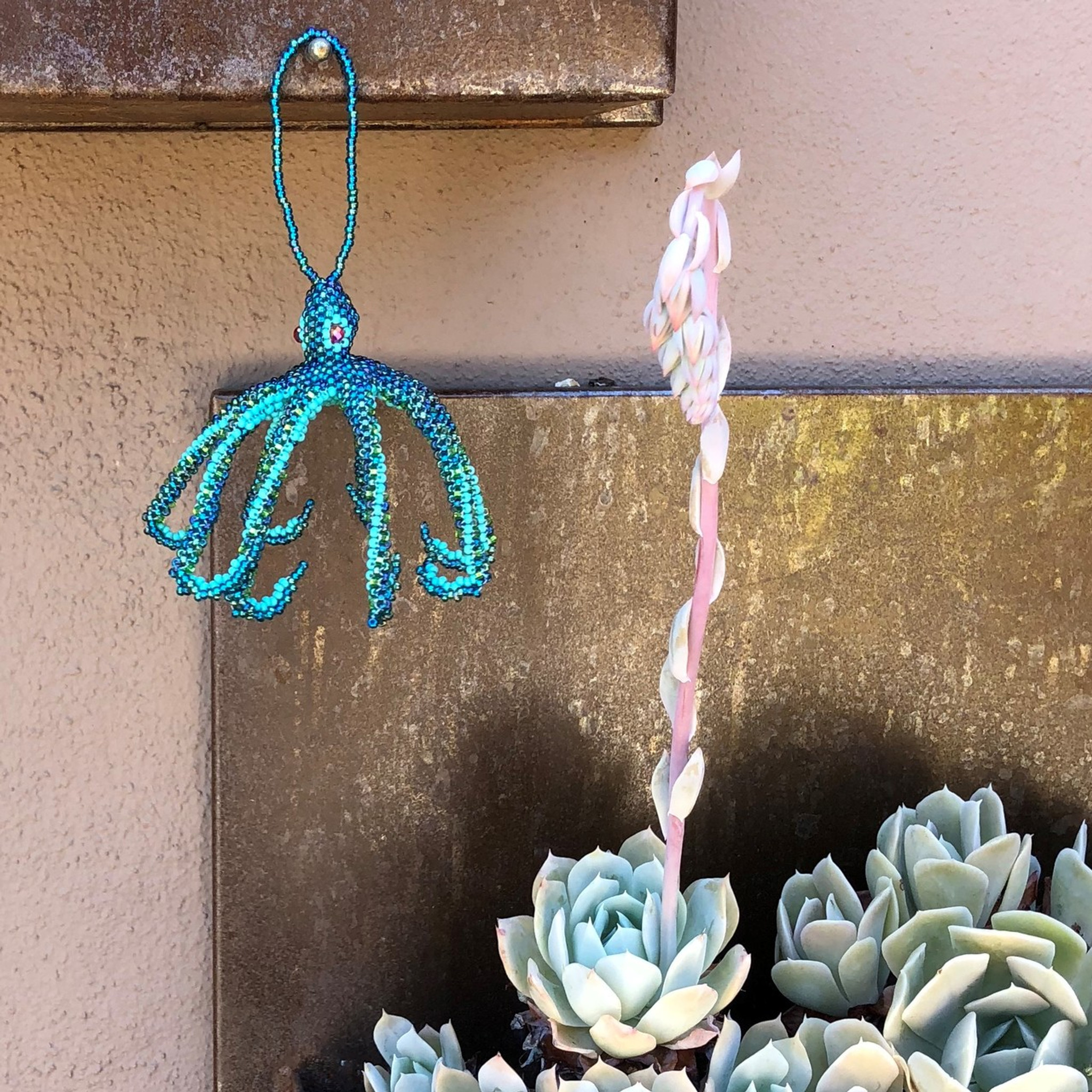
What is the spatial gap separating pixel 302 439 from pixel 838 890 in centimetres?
32

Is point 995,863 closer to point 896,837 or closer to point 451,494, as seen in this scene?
point 896,837

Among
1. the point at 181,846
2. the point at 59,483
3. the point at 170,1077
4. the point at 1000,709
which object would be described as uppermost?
the point at 59,483

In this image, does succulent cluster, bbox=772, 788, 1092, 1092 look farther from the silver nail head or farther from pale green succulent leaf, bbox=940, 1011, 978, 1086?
the silver nail head

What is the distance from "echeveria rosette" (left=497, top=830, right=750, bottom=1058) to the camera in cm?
38

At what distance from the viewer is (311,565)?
54cm

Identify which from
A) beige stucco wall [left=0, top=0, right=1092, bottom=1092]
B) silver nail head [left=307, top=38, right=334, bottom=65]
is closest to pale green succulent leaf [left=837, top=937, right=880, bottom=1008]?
beige stucco wall [left=0, top=0, right=1092, bottom=1092]

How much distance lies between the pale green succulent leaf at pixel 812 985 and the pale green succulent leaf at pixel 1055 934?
0.25ft

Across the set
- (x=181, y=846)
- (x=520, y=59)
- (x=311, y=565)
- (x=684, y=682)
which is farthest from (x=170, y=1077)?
(x=520, y=59)

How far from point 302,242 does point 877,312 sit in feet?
1.12

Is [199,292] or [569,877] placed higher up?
[199,292]

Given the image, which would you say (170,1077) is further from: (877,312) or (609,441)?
(877,312)

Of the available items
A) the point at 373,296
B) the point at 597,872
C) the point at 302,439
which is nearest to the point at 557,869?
the point at 597,872

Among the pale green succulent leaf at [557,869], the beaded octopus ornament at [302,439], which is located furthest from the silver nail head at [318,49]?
the pale green succulent leaf at [557,869]

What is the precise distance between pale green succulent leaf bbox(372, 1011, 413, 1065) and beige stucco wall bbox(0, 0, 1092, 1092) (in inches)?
7.6
